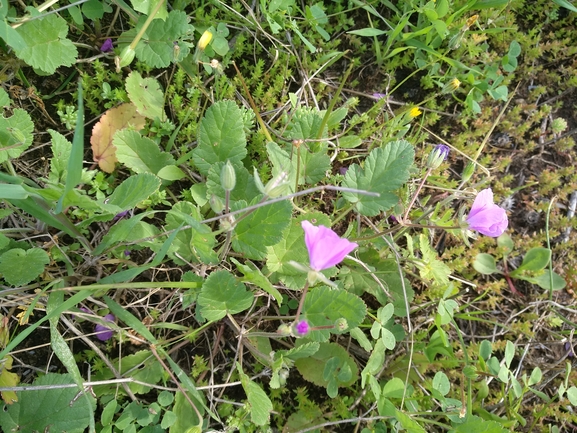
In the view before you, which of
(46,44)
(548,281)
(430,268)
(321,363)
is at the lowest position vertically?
(321,363)

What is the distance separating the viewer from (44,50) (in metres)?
1.73

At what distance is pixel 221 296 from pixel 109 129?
2.90 ft

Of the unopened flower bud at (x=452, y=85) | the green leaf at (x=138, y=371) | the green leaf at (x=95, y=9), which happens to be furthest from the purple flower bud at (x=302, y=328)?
the green leaf at (x=95, y=9)

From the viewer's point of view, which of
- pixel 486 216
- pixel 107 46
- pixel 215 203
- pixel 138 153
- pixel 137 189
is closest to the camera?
pixel 215 203

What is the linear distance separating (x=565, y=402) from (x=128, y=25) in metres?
2.58

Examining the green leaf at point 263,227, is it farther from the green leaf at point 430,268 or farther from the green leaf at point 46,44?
the green leaf at point 46,44

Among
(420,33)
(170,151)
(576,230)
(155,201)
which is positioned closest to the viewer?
(155,201)

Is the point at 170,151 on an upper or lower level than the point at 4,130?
lower

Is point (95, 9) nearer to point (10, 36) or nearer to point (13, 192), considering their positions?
point (10, 36)

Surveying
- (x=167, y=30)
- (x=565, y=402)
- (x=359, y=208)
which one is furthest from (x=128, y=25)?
(x=565, y=402)

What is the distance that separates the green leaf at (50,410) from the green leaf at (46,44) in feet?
3.65

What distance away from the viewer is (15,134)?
163 centimetres

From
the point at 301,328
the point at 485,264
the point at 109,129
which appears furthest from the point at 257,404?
the point at 485,264

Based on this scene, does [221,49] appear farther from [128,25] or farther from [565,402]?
[565,402]
